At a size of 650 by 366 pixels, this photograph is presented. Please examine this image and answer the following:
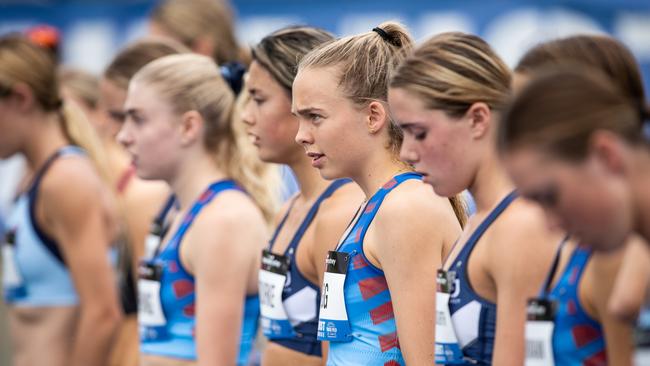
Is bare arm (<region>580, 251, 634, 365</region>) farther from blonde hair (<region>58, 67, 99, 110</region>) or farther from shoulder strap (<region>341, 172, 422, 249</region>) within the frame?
blonde hair (<region>58, 67, 99, 110</region>)

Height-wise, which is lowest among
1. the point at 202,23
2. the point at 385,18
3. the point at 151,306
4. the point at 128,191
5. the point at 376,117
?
the point at 151,306

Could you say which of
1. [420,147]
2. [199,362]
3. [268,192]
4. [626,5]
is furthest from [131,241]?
[626,5]

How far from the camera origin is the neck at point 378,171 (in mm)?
3406

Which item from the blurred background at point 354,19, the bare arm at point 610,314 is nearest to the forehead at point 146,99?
the bare arm at point 610,314

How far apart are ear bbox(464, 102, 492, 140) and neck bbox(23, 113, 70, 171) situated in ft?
10.1

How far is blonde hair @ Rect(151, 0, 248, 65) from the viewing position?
6.25 metres

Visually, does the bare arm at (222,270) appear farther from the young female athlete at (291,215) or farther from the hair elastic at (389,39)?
the hair elastic at (389,39)

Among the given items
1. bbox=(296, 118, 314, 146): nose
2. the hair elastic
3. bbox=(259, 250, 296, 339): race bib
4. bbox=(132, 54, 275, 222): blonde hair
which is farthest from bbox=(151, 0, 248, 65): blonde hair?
bbox=(296, 118, 314, 146): nose

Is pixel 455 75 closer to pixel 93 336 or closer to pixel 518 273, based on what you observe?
pixel 518 273

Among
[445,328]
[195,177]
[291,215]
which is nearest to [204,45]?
[195,177]

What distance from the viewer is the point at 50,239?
527cm

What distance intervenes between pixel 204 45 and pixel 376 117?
3.08 meters

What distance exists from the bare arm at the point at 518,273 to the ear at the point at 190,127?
196cm

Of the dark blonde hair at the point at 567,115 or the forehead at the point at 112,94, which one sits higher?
→ the forehead at the point at 112,94
